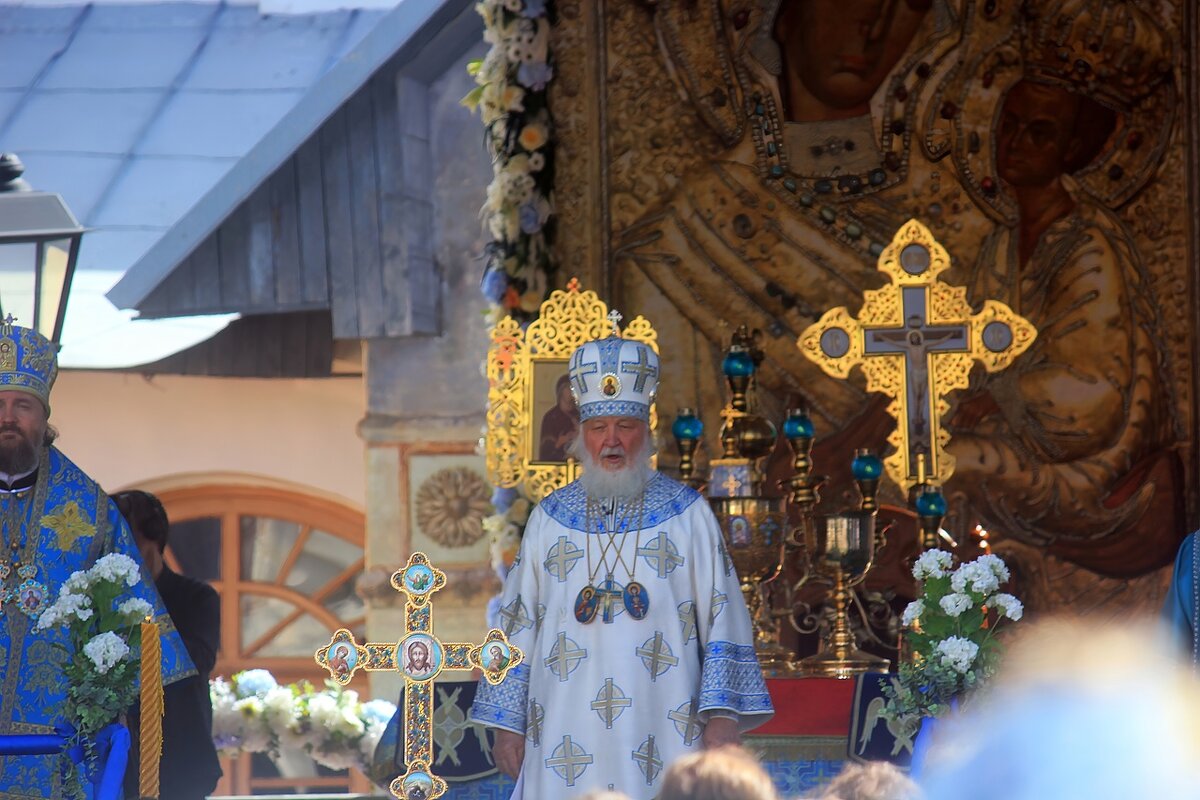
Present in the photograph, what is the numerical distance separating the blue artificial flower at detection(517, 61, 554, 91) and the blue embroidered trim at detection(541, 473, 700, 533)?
10.6 feet

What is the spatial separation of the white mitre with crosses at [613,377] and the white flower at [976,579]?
3.44 feet

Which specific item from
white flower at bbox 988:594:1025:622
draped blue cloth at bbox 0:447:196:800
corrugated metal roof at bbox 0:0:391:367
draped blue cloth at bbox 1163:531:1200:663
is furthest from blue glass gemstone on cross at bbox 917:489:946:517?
corrugated metal roof at bbox 0:0:391:367

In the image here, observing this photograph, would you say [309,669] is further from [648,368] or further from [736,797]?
[736,797]

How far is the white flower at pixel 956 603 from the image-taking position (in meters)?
6.32

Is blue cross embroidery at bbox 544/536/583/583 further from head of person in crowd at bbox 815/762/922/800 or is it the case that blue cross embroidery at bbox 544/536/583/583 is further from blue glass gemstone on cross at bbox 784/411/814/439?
head of person in crowd at bbox 815/762/922/800

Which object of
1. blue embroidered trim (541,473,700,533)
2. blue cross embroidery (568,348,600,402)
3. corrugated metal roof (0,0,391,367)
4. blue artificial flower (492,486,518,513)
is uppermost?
corrugated metal roof (0,0,391,367)

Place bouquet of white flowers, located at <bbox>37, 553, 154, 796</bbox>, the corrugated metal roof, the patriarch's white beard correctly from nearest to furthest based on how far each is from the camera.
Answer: bouquet of white flowers, located at <bbox>37, 553, 154, 796</bbox> < the patriarch's white beard < the corrugated metal roof

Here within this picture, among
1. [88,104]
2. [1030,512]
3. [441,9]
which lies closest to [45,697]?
[1030,512]

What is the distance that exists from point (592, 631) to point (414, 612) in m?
0.87

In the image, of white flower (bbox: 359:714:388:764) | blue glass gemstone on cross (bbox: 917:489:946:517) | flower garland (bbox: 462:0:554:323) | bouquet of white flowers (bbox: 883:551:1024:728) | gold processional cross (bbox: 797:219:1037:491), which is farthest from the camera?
white flower (bbox: 359:714:388:764)

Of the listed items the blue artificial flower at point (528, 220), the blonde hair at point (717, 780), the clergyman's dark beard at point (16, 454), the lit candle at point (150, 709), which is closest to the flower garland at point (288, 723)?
the blue artificial flower at point (528, 220)

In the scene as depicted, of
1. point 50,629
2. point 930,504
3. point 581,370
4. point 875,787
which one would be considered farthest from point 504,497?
point 875,787

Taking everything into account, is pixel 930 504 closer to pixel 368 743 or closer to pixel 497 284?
pixel 497 284

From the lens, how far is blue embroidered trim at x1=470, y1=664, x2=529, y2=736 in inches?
245
